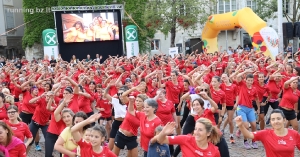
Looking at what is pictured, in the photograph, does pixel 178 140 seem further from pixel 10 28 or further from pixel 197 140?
pixel 10 28

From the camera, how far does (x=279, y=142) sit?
4.88 metres

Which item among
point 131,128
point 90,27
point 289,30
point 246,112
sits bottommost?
point 246,112

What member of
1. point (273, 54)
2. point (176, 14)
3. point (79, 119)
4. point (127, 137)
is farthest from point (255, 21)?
point (79, 119)

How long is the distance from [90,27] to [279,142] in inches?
901

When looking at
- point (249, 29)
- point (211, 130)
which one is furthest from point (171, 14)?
point (211, 130)

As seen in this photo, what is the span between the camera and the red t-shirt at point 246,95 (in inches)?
336

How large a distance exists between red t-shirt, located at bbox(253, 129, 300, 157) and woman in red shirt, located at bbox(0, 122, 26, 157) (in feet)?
9.86

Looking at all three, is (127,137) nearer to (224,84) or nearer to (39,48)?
(224,84)

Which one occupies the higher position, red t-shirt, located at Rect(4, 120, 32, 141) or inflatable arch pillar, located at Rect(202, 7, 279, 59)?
inflatable arch pillar, located at Rect(202, 7, 279, 59)

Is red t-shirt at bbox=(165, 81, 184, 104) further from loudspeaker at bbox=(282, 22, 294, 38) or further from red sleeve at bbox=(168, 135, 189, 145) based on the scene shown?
loudspeaker at bbox=(282, 22, 294, 38)

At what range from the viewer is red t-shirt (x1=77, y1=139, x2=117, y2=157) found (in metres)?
4.71

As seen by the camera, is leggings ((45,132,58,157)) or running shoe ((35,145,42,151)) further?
running shoe ((35,145,42,151))

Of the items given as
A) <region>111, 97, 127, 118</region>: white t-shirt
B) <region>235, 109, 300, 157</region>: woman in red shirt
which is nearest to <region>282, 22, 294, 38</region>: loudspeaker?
<region>111, 97, 127, 118</region>: white t-shirt

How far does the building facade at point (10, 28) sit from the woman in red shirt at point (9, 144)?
3270 centimetres
